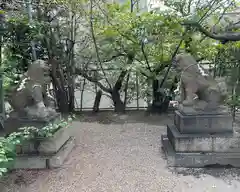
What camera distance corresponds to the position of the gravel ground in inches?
104

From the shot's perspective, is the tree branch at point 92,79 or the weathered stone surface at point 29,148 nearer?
the weathered stone surface at point 29,148

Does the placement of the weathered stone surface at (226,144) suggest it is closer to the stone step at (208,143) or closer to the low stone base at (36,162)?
the stone step at (208,143)

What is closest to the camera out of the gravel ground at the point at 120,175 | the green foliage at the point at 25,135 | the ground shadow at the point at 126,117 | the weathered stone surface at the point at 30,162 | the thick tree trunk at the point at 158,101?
the green foliage at the point at 25,135

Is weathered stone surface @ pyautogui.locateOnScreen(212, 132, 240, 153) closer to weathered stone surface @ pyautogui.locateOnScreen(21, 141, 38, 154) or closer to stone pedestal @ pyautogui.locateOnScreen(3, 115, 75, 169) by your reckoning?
stone pedestal @ pyautogui.locateOnScreen(3, 115, 75, 169)

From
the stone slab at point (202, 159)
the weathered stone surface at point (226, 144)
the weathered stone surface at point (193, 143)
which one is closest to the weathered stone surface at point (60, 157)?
the stone slab at point (202, 159)

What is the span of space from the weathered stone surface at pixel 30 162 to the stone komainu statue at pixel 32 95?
24.2 inches

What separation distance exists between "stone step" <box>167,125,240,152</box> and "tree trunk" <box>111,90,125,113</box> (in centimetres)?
327

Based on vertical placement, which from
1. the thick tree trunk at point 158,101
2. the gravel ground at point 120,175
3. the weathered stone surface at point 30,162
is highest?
the thick tree trunk at point 158,101

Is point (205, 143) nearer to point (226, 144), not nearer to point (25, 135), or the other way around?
point (226, 144)

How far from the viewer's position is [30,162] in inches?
124

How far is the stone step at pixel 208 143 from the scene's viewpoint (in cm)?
309

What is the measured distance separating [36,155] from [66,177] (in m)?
0.62

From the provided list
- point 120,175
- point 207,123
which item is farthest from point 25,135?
point 207,123

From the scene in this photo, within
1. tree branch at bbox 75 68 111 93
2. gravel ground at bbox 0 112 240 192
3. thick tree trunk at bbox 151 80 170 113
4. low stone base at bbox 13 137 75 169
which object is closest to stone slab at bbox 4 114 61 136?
low stone base at bbox 13 137 75 169
